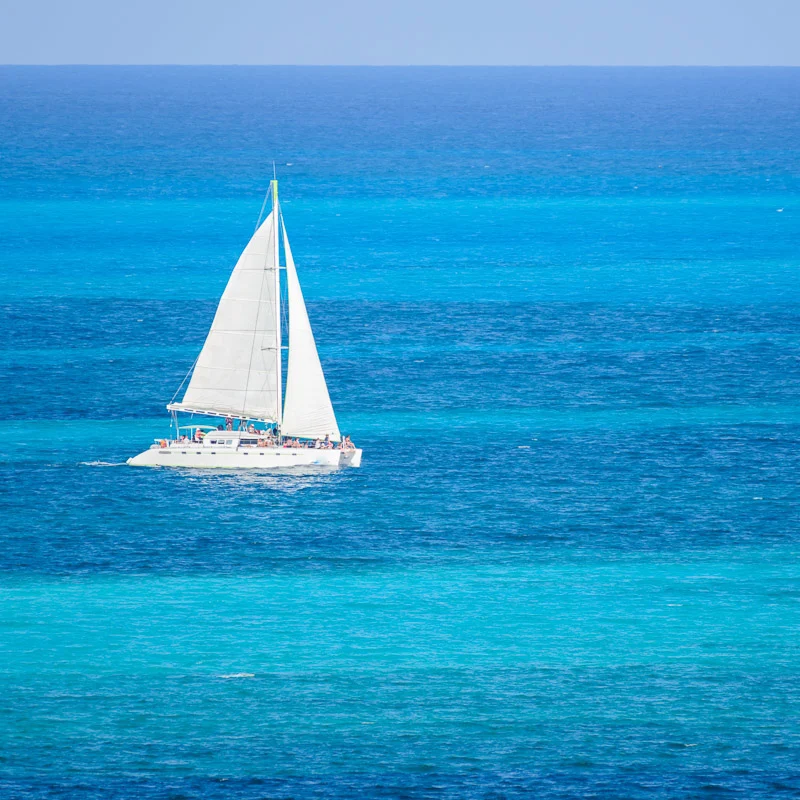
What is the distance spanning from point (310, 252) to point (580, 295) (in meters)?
40.8

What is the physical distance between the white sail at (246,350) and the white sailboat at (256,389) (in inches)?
2.3

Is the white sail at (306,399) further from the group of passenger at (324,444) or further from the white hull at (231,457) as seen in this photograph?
the white hull at (231,457)

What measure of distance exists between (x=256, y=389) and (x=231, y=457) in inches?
167

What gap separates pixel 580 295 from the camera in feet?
557

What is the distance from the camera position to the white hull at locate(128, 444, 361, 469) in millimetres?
103938

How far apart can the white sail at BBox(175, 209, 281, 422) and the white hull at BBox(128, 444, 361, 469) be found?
7.48 feet

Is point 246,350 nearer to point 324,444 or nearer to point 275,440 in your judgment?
point 275,440

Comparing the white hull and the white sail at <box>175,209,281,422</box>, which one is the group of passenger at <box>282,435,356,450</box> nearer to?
the white hull

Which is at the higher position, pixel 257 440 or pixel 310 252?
pixel 310 252

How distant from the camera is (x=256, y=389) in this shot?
343ft

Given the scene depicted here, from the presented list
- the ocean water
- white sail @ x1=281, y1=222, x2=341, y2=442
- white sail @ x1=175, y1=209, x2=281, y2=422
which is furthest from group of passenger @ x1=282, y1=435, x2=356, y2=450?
the ocean water

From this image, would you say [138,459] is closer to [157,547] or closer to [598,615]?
[157,547]

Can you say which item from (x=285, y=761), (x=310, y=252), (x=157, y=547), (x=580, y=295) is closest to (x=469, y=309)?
(x=580, y=295)

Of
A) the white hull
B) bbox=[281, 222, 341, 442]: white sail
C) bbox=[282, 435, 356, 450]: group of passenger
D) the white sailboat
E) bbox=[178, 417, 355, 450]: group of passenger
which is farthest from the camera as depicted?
bbox=[282, 435, 356, 450]: group of passenger
